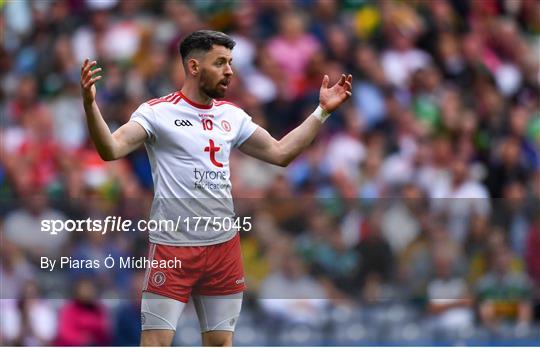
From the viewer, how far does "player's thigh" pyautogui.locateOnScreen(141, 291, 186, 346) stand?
845 cm

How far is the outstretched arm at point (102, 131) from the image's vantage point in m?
7.94

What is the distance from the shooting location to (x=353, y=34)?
16.3m

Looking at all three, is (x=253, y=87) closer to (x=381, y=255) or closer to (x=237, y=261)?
(x=381, y=255)

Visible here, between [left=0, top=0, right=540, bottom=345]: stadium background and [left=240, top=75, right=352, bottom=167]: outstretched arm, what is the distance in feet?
7.31

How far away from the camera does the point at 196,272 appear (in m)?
8.56

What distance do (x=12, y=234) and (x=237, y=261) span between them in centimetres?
317

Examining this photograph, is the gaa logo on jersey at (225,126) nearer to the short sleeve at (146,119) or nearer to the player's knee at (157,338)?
the short sleeve at (146,119)

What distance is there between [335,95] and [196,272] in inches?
50.9

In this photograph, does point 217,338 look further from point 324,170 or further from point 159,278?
point 324,170

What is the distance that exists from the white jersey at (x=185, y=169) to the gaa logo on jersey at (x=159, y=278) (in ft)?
0.58
